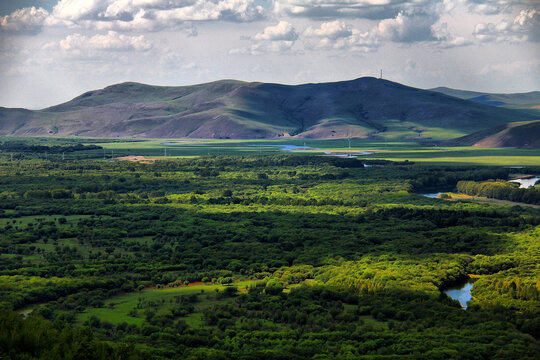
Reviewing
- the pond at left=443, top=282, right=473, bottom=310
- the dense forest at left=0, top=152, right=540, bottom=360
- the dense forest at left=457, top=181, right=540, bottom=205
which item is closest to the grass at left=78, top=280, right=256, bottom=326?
the dense forest at left=0, top=152, right=540, bottom=360

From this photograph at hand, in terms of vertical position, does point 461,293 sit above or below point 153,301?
below

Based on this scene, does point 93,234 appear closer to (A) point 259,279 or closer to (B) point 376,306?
(A) point 259,279

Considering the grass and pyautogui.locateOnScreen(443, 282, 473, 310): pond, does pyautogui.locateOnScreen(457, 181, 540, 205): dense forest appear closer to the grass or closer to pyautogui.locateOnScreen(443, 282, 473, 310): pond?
pyautogui.locateOnScreen(443, 282, 473, 310): pond

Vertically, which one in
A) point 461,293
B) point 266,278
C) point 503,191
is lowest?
point 461,293

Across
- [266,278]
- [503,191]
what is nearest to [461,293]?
[266,278]

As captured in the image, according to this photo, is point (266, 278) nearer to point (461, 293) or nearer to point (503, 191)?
point (461, 293)

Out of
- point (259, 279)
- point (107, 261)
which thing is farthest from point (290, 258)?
point (107, 261)
